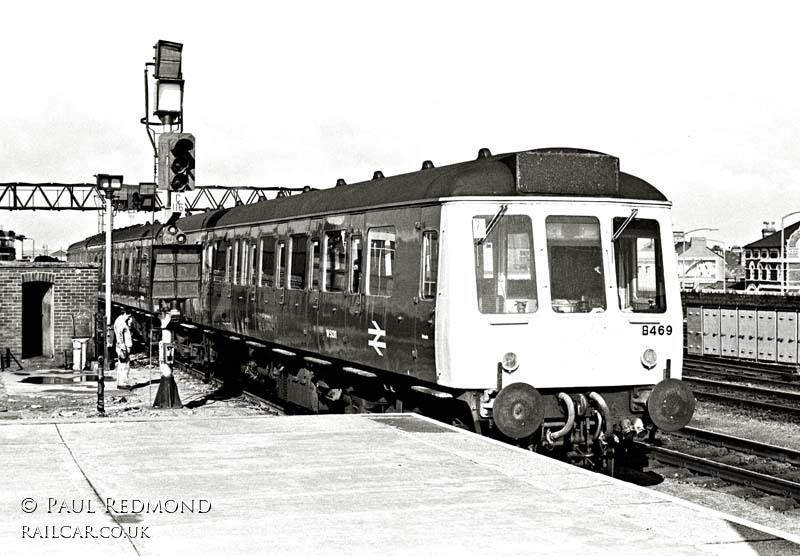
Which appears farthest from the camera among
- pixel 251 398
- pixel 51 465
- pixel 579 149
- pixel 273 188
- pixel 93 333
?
pixel 273 188

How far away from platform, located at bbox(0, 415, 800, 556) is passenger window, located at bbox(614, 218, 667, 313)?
2.27 meters

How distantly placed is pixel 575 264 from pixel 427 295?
4.71 feet

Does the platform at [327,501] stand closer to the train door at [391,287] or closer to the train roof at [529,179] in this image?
the train door at [391,287]

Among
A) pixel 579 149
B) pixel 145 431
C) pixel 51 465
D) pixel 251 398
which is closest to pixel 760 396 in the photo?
pixel 251 398

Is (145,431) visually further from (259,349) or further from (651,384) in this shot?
(259,349)

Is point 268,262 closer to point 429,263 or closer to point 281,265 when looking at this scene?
point 281,265

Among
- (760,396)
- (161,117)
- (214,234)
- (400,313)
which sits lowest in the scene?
(760,396)

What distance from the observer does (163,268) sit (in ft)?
49.9

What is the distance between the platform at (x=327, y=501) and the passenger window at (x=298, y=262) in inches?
198

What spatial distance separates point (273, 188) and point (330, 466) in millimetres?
43121

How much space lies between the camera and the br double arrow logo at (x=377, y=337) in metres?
11.9

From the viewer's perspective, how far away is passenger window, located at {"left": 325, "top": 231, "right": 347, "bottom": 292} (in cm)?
1324

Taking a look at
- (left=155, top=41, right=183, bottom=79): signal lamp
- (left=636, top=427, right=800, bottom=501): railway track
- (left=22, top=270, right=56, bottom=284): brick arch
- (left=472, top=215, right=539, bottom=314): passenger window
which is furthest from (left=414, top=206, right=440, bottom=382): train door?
(left=22, top=270, right=56, bottom=284): brick arch

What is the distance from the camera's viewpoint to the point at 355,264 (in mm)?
12852
